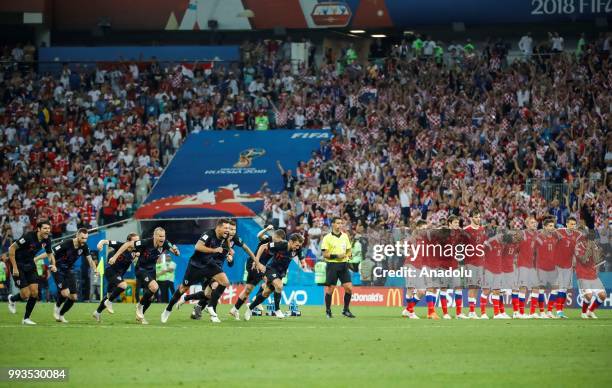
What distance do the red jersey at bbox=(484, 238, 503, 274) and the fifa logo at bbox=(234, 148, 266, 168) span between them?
19.7 metres

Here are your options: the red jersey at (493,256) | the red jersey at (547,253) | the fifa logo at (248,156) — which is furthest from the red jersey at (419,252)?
the fifa logo at (248,156)

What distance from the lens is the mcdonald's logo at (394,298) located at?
34.5 m

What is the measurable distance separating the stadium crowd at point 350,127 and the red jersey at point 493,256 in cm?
668

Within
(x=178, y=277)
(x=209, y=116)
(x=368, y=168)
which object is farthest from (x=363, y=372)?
(x=209, y=116)

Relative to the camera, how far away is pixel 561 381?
14375 mm

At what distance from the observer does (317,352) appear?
1795 cm

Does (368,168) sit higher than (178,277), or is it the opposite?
(368,168)

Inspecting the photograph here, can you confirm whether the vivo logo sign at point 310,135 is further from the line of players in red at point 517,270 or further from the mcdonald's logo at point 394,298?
the line of players in red at point 517,270

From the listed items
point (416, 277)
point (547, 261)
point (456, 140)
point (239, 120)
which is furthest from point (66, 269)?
point (239, 120)

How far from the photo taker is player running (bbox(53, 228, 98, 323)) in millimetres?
24875

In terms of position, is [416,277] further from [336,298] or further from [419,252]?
[336,298]

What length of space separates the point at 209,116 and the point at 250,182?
17.0 feet

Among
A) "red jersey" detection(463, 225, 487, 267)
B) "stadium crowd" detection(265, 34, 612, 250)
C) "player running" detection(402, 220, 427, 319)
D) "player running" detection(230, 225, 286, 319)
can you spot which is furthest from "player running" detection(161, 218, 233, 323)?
"stadium crowd" detection(265, 34, 612, 250)

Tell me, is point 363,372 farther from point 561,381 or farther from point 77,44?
point 77,44
